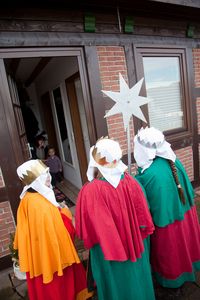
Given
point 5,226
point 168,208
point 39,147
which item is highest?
point 39,147

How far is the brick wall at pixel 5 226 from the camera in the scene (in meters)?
2.68

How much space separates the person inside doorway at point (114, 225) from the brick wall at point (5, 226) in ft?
4.66

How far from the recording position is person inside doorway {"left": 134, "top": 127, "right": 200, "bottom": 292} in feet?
6.27

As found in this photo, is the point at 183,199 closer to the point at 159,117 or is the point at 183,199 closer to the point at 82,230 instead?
the point at 82,230

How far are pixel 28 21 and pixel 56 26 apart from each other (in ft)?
1.11

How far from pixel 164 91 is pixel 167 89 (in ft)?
0.28

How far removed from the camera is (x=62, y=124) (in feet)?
17.2

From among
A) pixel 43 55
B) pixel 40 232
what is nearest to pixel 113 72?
pixel 43 55

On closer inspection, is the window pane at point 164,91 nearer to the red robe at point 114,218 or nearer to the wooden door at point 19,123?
the wooden door at point 19,123

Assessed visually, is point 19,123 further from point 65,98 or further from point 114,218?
point 114,218

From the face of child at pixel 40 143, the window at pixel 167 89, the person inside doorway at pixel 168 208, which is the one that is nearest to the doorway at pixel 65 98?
the face of child at pixel 40 143

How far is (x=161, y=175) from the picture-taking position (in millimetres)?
1896

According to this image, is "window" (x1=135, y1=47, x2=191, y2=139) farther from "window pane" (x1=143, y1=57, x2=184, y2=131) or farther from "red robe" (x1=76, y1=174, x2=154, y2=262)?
"red robe" (x1=76, y1=174, x2=154, y2=262)

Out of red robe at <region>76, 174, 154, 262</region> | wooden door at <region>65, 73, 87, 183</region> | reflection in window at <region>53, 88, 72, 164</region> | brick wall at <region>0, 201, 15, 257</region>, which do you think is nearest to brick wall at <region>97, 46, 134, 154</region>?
wooden door at <region>65, 73, 87, 183</region>
